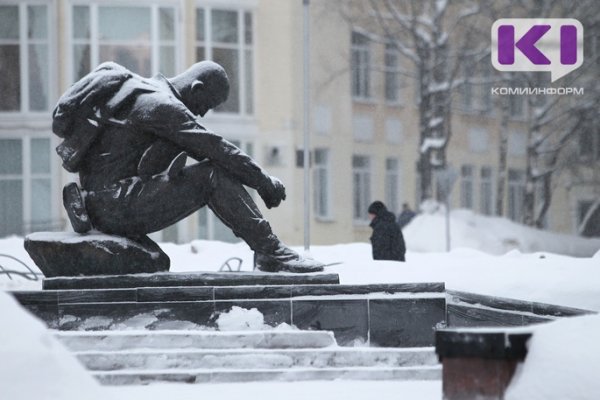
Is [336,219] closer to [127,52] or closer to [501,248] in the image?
[501,248]

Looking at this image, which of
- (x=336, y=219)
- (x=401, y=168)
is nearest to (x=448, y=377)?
(x=336, y=219)

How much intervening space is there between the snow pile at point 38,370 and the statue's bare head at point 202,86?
5444 millimetres

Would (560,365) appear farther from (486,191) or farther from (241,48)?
(486,191)

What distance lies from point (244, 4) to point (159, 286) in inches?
→ 982

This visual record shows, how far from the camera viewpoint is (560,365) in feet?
21.2

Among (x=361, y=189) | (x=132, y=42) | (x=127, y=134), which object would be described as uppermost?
(x=132, y=42)

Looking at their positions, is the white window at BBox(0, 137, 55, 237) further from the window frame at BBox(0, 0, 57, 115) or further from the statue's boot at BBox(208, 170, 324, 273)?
the statue's boot at BBox(208, 170, 324, 273)

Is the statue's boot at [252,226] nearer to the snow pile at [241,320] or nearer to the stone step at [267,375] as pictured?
the snow pile at [241,320]

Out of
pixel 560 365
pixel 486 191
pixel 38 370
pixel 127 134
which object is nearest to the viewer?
pixel 38 370

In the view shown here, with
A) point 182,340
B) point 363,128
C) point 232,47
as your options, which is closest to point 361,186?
point 363,128

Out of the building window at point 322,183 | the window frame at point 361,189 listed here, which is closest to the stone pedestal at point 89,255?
the building window at point 322,183

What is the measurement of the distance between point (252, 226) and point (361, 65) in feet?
93.6

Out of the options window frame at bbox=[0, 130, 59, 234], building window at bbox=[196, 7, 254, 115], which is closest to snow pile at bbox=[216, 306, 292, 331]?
window frame at bbox=[0, 130, 59, 234]

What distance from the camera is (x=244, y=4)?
113 ft
